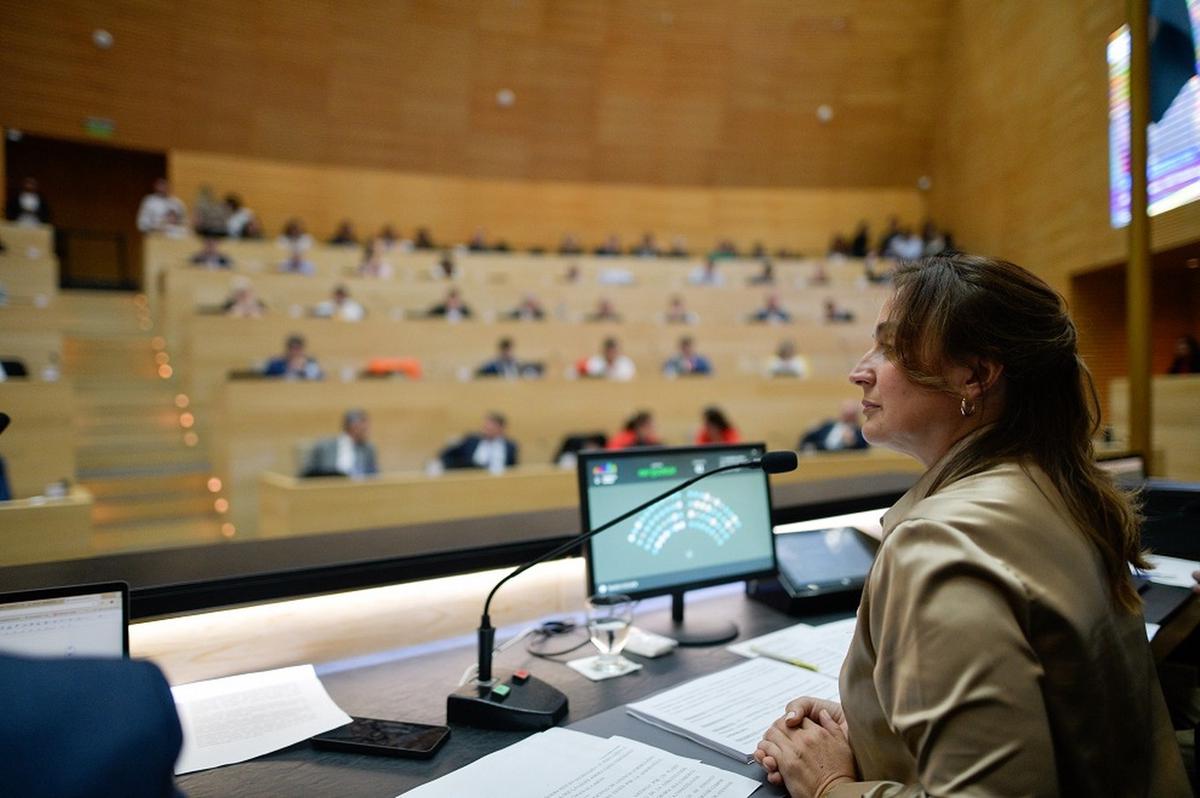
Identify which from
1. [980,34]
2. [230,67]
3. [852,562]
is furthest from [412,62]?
[852,562]

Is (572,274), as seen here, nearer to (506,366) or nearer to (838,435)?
(506,366)

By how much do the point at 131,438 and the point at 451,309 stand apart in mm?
2573

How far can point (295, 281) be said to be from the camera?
22.1 ft

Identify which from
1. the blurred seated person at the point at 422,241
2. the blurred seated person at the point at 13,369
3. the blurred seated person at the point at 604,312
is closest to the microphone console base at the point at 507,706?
the blurred seated person at the point at 13,369

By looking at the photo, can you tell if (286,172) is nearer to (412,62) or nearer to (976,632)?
(412,62)

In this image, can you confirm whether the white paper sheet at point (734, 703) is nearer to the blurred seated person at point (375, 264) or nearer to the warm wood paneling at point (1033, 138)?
the warm wood paneling at point (1033, 138)

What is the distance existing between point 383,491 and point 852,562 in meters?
2.86

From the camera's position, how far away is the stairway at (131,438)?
4578mm

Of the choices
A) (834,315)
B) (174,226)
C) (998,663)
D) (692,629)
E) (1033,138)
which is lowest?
(692,629)

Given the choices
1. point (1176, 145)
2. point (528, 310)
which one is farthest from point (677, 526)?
point (528, 310)

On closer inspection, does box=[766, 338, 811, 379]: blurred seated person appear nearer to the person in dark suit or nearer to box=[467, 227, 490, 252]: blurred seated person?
box=[467, 227, 490, 252]: blurred seated person

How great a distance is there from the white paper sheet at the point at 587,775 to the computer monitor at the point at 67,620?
43 centimetres

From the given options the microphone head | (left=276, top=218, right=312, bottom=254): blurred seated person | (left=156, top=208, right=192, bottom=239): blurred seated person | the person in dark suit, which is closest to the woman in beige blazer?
the microphone head

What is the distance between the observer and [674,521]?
146 cm
